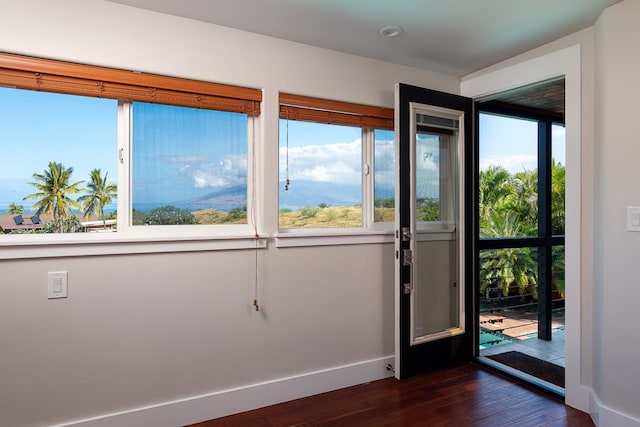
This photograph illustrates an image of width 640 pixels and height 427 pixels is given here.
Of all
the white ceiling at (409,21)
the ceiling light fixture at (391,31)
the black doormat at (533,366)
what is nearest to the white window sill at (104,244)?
the white ceiling at (409,21)

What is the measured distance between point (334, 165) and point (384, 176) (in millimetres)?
424

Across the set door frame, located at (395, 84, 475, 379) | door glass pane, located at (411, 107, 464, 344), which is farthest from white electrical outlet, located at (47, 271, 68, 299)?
door glass pane, located at (411, 107, 464, 344)

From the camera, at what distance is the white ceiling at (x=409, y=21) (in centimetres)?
207

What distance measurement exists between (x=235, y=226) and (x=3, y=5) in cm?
157

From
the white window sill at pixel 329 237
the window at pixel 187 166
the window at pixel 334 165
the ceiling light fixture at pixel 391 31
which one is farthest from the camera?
the window at pixel 334 165

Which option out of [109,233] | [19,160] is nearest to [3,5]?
[19,160]

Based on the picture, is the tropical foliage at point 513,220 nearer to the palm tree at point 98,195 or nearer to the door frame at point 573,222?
the door frame at point 573,222

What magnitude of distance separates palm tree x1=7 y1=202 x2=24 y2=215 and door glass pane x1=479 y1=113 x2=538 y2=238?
11.6 feet

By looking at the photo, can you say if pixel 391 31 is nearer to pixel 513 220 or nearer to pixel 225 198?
pixel 225 198

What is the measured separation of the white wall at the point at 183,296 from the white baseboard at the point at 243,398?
3 cm

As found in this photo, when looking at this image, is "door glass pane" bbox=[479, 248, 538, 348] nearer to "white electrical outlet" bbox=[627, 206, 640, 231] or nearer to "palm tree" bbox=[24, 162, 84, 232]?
"white electrical outlet" bbox=[627, 206, 640, 231]

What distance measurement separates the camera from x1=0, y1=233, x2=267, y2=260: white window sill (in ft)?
6.20

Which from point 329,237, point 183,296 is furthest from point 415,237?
point 183,296

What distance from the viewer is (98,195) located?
2.14 m
